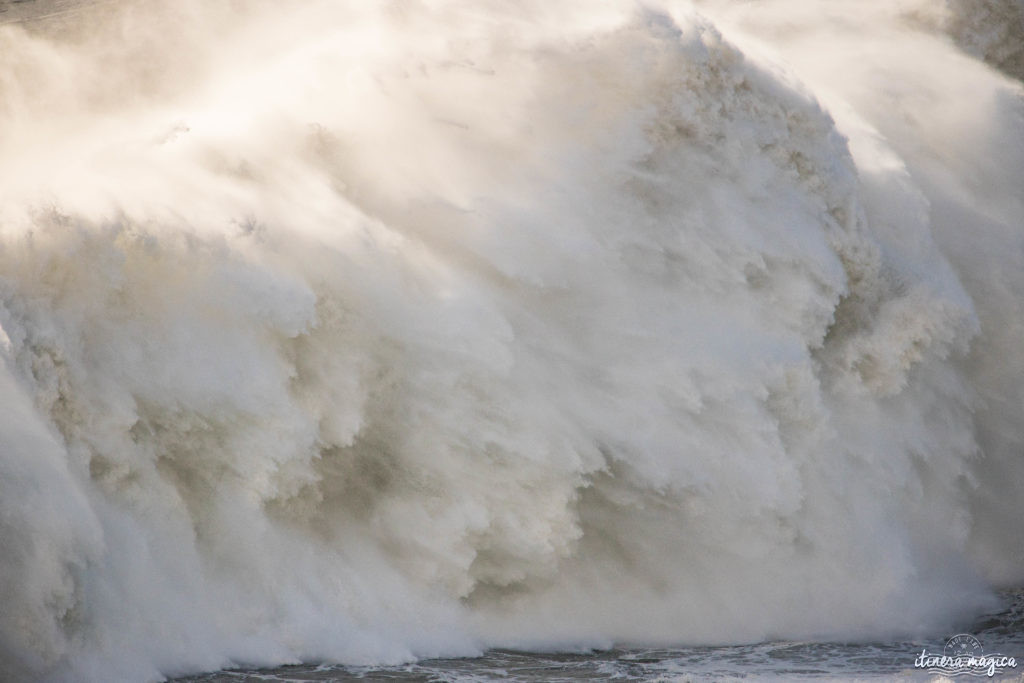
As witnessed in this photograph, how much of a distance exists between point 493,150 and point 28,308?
156 inches

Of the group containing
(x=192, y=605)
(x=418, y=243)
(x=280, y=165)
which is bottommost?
(x=192, y=605)

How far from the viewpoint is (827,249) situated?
35.2 ft

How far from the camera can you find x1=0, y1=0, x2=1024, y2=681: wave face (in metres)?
8.03

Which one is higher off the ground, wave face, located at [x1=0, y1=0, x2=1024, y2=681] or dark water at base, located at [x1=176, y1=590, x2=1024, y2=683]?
wave face, located at [x1=0, y1=0, x2=1024, y2=681]

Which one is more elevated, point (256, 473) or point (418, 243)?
point (418, 243)

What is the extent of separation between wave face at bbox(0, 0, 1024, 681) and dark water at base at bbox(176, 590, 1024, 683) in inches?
8.9

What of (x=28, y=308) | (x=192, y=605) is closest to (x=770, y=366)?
(x=192, y=605)

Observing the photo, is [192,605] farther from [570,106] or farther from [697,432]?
[570,106]

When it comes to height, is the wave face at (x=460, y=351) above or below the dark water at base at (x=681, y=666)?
above

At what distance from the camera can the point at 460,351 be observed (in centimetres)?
912

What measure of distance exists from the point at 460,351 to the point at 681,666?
2.88 m

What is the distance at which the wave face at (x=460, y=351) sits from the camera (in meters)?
8.03

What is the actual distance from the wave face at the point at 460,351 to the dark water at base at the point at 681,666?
0.23 metres

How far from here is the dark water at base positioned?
26.3 ft
